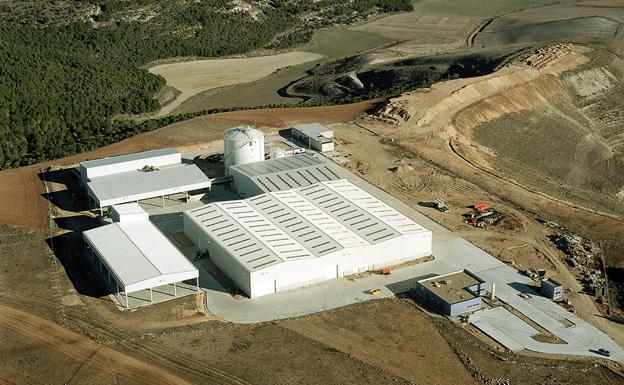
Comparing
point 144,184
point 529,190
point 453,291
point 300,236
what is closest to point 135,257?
point 300,236

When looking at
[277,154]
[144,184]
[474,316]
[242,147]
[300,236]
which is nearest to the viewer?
[474,316]

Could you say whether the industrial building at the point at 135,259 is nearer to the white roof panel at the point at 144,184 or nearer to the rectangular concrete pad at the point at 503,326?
the white roof panel at the point at 144,184

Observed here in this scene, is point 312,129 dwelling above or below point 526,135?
above

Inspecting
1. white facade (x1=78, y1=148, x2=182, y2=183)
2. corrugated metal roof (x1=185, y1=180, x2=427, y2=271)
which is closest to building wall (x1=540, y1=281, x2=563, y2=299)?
corrugated metal roof (x1=185, y1=180, x2=427, y2=271)

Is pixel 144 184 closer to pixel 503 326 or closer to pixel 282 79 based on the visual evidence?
pixel 503 326

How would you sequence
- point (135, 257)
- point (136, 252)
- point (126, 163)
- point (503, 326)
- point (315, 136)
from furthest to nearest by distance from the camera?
point (315, 136) → point (126, 163) → point (136, 252) → point (135, 257) → point (503, 326)

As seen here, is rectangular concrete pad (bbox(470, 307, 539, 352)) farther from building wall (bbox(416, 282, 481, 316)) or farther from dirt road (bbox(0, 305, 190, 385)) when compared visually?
dirt road (bbox(0, 305, 190, 385))

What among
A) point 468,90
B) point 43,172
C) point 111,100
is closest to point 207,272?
point 43,172
